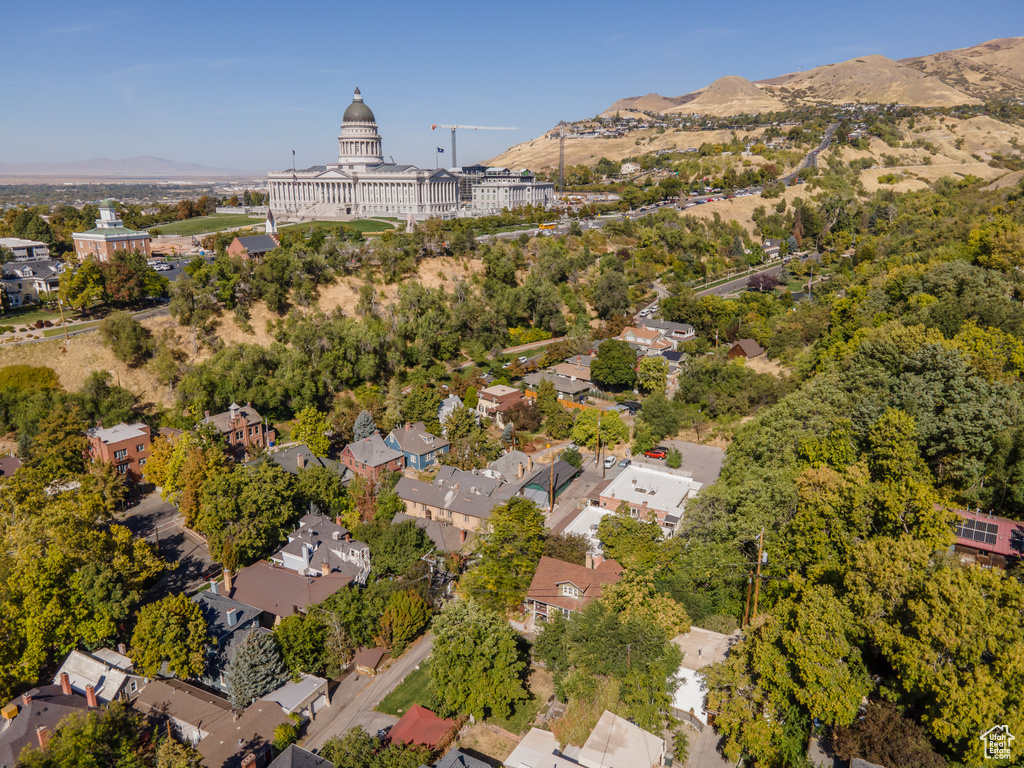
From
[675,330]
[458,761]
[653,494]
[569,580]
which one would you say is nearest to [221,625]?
[458,761]

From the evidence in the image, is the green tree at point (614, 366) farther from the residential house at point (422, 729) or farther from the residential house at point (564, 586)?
the residential house at point (422, 729)

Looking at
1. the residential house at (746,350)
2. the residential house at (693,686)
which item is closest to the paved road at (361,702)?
the residential house at (693,686)

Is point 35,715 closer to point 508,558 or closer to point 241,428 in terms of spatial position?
point 508,558

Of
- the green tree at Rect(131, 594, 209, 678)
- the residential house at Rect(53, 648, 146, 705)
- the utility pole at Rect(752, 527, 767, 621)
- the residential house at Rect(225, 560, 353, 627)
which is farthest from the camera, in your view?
the residential house at Rect(225, 560, 353, 627)

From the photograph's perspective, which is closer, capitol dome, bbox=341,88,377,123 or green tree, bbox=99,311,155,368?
green tree, bbox=99,311,155,368

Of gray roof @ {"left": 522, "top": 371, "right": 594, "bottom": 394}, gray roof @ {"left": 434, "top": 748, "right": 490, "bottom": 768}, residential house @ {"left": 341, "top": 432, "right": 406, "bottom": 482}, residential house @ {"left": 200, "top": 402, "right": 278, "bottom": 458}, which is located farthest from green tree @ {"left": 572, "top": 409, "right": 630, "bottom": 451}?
gray roof @ {"left": 434, "top": 748, "right": 490, "bottom": 768}

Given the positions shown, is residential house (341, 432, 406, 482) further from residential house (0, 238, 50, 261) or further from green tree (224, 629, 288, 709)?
residential house (0, 238, 50, 261)
